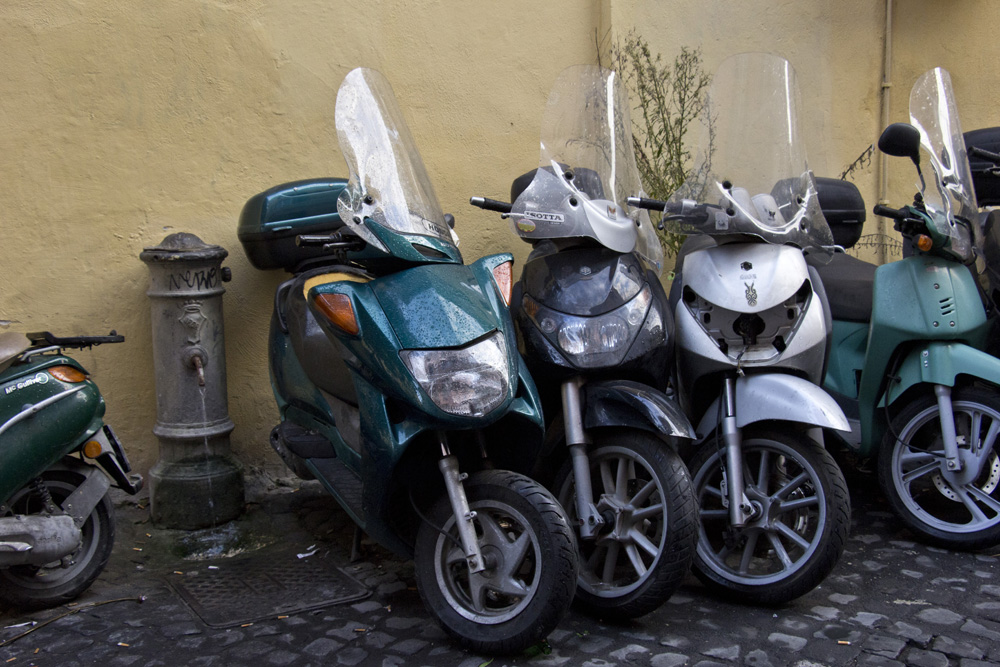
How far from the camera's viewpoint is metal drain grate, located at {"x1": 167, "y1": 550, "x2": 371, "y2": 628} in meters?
3.27

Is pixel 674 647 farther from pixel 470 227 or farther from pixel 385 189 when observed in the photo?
pixel 470 227

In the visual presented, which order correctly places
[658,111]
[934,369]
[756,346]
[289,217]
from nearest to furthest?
1. [756,346]
2. [934,369]
3. [289,217]
4. [658,111]

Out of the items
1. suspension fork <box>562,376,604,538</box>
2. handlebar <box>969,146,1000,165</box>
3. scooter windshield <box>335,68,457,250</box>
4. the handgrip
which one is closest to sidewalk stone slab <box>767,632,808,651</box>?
suspension fork <box>562,376,604,538</box>

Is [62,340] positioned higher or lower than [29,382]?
higher

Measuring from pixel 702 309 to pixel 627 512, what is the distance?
2.98 feet

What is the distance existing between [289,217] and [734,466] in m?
2.08

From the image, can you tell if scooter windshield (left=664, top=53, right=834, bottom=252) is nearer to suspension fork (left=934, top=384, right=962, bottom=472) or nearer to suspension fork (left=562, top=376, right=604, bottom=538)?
suspension fork (left=934, top=384, right=962, bottom=472)

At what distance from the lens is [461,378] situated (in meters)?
2.80

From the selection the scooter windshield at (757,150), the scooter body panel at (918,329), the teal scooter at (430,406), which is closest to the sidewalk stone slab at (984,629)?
the scooter body panel at (918,329)

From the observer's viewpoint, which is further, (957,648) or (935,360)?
(935,360)

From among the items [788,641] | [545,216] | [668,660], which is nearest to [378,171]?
[545,216]

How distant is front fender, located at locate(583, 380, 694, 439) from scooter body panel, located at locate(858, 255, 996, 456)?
4.41 ft

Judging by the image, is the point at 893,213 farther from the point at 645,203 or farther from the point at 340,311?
the point at 340,311

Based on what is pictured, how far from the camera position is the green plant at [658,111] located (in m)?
5.23
